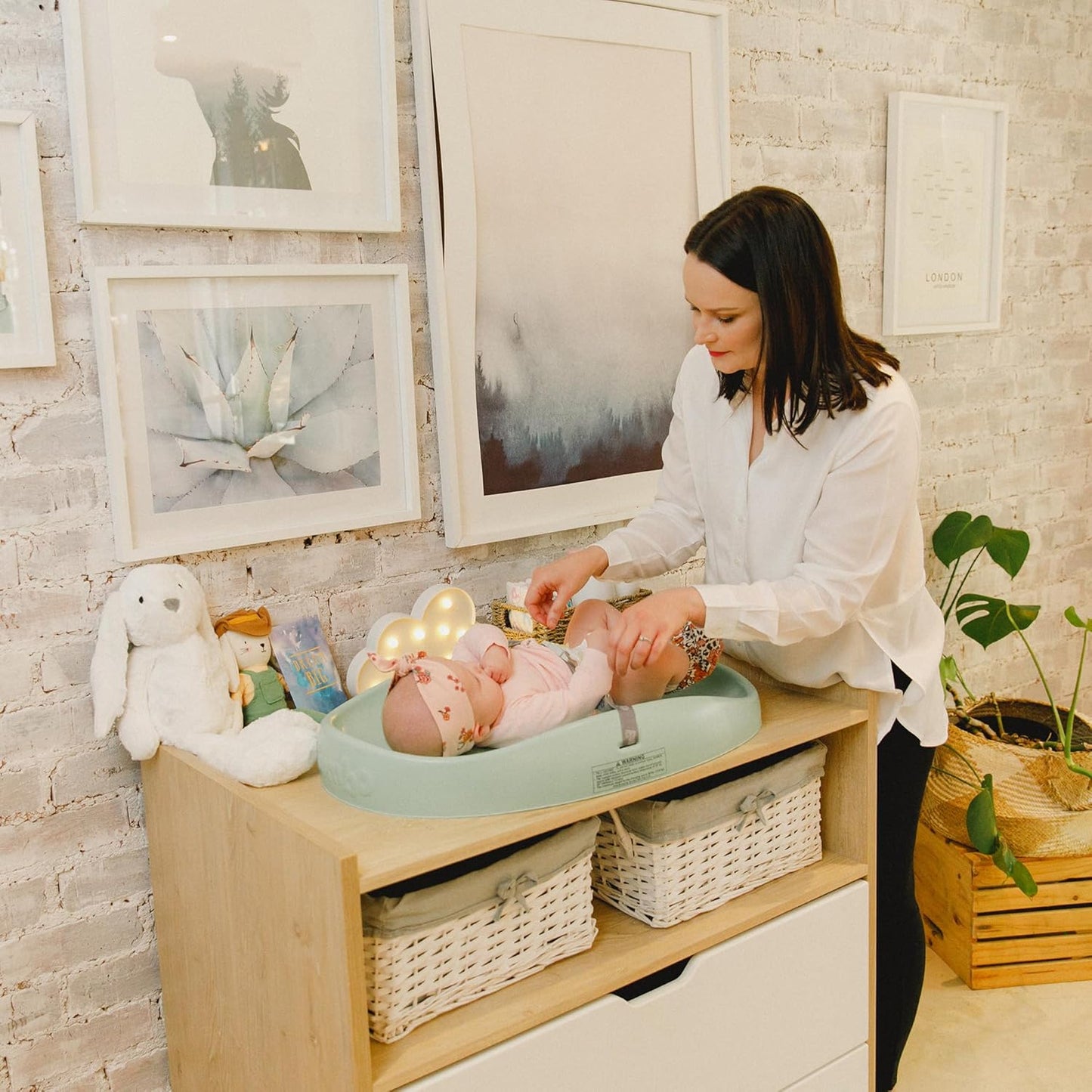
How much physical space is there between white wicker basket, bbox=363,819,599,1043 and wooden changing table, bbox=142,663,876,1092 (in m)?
0.02

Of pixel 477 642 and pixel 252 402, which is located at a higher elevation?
pixel 252 402

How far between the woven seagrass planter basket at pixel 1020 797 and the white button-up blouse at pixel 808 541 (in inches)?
24.8

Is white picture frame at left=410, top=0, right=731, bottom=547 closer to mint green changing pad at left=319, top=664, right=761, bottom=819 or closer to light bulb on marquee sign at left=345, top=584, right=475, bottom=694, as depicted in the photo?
light bulb on marquee sign at left=345, top=584, right=475, bottom=694

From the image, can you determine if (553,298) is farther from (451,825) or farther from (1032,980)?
(1032,980)

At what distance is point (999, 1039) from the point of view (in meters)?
2.10

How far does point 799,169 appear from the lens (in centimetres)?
223

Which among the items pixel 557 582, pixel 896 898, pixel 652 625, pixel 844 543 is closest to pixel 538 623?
pixel 557 582

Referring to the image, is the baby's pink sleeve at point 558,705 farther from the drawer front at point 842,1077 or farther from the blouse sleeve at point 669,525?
the drawer front at point 842,1077

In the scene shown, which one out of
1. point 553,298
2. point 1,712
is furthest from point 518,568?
point 1,712

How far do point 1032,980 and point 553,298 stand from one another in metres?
1.58

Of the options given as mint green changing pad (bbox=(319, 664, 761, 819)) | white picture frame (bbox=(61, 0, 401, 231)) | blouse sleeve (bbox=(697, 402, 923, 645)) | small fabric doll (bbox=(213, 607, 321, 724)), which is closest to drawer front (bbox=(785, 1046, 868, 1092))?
mint green changing pad (bbox=(319, 664, 761, 819))

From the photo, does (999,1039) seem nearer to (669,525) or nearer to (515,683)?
(669,525)

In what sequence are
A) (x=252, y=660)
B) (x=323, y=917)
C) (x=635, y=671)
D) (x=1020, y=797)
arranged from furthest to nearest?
(x=1020, y=797)
(x=252, y=660)
(x=635, y=671)
(x=323, y=917)

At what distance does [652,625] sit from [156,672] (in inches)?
24.6
